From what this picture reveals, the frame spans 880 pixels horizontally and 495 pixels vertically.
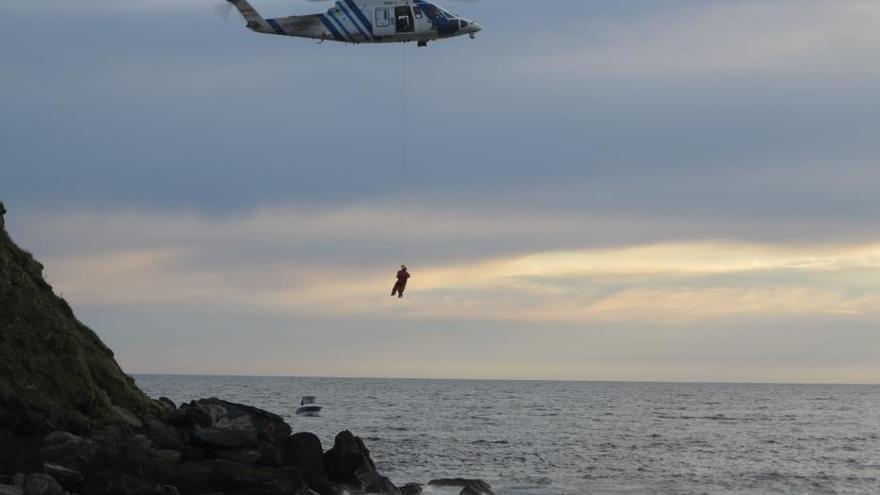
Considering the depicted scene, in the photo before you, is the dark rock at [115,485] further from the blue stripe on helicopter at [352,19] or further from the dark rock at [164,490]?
the blue stripe on helicopter at [352,19]

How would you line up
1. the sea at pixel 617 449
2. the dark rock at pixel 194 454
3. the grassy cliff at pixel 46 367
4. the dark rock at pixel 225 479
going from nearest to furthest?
the dark rock at pixel 225 479 → the grassy cliff at pixel 46 367 → the dark rock at pixel 194 454 → the sea at pixel 617 449

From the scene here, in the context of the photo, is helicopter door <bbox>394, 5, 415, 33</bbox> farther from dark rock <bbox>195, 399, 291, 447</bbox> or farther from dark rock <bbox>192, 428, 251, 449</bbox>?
dark rock <bbox>192, 428, 251, 449</bbox>

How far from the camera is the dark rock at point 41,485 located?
24938 millimetres

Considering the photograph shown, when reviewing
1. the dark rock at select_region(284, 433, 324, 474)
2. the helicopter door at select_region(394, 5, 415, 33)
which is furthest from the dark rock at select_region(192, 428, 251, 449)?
the helicopter door at select_region(394, 5, 415, 33)

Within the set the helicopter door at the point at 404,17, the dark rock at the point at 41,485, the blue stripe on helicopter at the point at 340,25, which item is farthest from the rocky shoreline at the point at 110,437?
the helicopter door at the point at 404,17

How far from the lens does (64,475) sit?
2680 cm

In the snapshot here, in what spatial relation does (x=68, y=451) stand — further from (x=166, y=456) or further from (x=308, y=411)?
(x=308, y=411)

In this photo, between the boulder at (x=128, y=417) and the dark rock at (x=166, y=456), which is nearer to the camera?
the dark rock at (x=166, y=456)

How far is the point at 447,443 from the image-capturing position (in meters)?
59.5

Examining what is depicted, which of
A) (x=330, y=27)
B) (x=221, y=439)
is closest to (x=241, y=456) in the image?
(x=221, y=439)

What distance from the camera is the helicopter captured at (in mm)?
38094

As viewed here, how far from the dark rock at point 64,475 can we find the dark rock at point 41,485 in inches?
42.2

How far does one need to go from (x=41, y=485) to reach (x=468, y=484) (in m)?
16.3

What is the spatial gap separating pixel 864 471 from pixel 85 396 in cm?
3462
